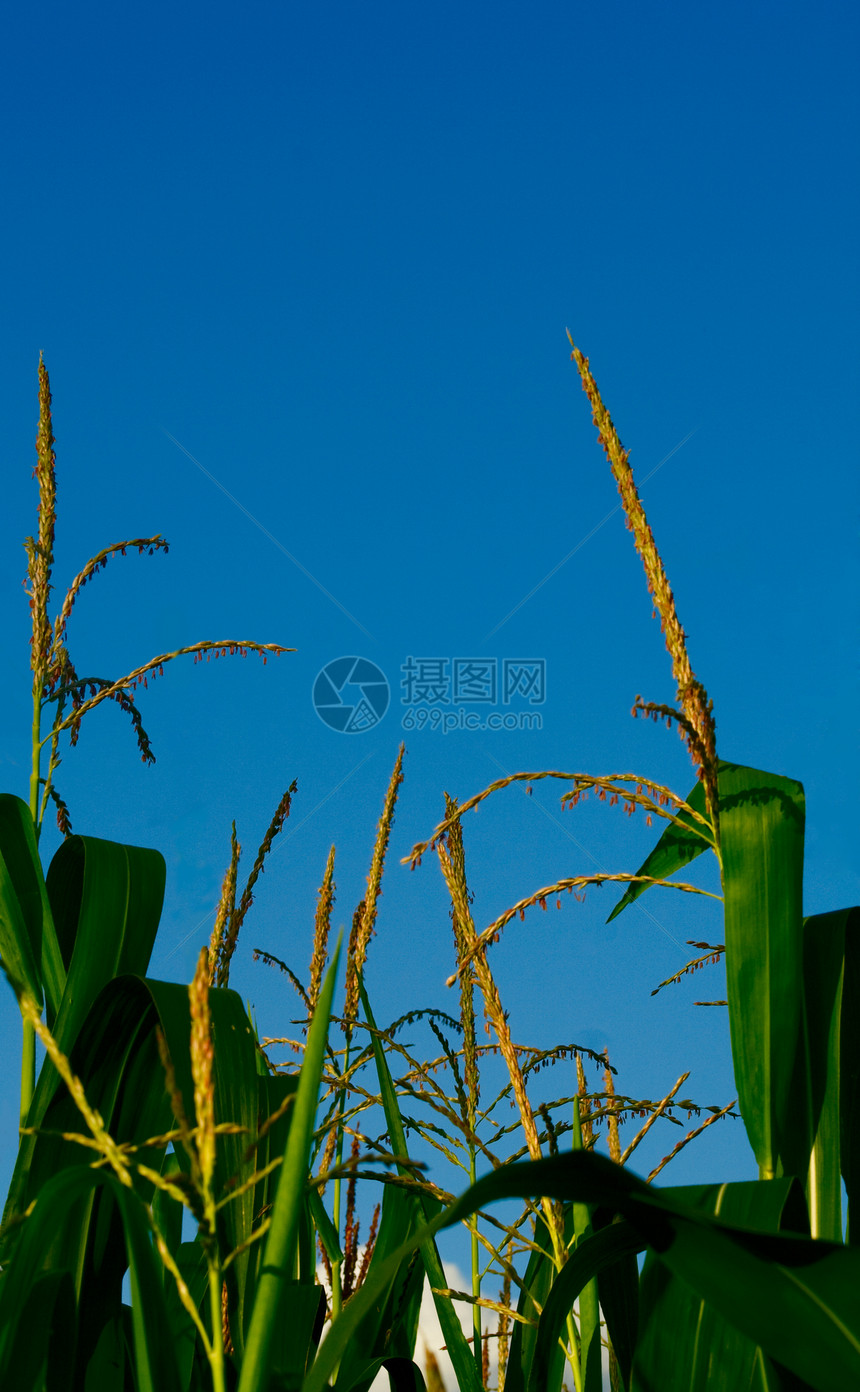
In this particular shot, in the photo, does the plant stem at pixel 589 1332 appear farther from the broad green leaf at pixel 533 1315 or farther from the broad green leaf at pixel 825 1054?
the broad green leaf at pixel 825 1054

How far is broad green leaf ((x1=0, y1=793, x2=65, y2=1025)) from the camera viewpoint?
4.54 ft

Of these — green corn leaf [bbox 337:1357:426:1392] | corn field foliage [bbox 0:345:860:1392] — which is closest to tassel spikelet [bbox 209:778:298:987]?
corn field foliage [bbox 0:345:860:1392]

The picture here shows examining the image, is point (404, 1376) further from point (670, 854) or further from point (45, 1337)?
point (670, 854)

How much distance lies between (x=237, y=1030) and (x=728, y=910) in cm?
57

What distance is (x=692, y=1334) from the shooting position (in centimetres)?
110

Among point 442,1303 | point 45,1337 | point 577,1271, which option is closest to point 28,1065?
point 45,1337

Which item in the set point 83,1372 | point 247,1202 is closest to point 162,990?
point 247,1202

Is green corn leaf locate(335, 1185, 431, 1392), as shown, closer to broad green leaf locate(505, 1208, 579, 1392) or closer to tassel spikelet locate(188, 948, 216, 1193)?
broad green leaf locate(505, 1208, 579, 1392)

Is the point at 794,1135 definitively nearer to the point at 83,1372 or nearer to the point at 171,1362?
the point at 171,1362

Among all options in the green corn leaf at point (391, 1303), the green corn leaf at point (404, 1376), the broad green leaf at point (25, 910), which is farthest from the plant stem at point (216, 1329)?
the green corn leaf at point (404, 1376)

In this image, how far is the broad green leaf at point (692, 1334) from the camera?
1049 millimetres

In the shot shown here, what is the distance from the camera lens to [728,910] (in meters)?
1.20

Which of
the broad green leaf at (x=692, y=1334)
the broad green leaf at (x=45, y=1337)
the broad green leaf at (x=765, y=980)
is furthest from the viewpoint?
the broad green leaf at (x=765, y=980)

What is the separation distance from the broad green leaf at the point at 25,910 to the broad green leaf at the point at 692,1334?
861 mm
